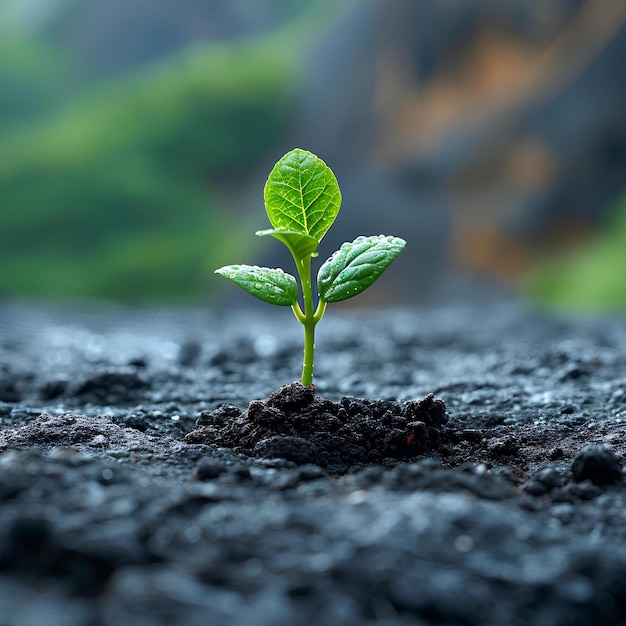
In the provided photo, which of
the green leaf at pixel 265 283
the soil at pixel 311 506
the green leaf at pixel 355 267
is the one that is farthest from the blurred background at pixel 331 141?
the green leaf at pixel 265 283

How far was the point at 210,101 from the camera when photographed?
1513 cm

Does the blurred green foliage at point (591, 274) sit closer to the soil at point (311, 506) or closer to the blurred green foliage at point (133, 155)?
the blurred green foliage at point (133, 155)

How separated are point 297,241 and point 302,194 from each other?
7.2 inches

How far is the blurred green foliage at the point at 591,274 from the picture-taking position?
10406 mm

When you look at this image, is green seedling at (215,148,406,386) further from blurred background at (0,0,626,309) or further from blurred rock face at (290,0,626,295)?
blurred rock face at (290,0,626,295)

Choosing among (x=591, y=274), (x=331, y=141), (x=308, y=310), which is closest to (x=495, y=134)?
(x=591, y=274)

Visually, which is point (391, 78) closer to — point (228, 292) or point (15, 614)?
point (228, 292)

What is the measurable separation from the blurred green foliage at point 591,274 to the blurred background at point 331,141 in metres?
0.03

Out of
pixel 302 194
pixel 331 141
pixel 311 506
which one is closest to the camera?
pixel 311 506

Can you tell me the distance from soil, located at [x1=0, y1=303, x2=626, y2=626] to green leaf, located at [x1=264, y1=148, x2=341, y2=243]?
494 millimetres

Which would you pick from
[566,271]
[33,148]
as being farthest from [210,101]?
[566,271]

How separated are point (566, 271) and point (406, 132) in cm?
353

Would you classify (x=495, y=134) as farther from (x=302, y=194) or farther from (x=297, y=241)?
(x=297, y=241)

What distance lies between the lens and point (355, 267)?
2186 mm
